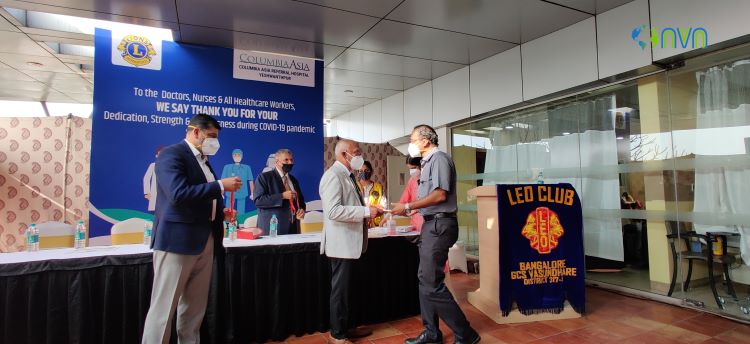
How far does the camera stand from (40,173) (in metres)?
6.01

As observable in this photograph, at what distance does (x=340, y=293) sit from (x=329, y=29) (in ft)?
10.3

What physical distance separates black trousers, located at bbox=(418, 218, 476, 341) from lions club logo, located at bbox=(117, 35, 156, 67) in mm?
4107

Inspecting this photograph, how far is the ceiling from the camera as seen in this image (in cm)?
386

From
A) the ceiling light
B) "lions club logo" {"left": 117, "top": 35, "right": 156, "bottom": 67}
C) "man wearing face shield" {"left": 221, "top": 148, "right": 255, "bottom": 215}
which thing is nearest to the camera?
"lions club logo" {"left": 117, "top": 35, "right": 156, "bottom": 67}

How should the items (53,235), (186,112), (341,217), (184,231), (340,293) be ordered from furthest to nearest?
(186,112) → (53,235) → (340,293) → (341,217) → (184,231)

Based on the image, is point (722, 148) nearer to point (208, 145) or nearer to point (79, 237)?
point (208, 145)

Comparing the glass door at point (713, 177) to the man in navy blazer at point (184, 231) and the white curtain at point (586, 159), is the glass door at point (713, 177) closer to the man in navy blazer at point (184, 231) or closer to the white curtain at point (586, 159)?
the white curtain at point (586, 159)

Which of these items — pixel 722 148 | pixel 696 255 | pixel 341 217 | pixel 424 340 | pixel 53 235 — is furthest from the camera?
pixel 696 255

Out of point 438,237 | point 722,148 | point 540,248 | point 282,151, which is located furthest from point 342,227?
point 722,148

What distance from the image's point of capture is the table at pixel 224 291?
2.24 meters

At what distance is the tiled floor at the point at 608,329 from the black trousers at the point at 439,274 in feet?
1.35

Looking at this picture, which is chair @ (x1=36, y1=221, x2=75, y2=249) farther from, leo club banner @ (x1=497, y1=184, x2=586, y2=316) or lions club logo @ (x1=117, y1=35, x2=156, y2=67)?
leo club banner @ (x1=497, y1=184, x2=586, y2=316)

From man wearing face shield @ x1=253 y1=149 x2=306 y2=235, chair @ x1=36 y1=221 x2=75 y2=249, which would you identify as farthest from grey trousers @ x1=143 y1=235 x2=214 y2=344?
man wearing face shield @ x1=253 y1=149 x2=306 y2=235

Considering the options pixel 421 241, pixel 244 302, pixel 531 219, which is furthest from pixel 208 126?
pixel 531 219
